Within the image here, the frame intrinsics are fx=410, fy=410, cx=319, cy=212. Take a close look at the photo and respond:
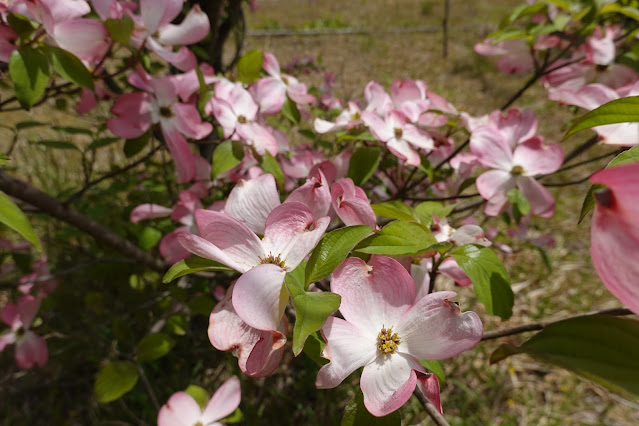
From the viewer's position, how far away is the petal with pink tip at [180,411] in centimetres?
55

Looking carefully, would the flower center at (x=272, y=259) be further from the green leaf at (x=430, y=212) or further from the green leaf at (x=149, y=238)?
the green leaf at (x=149, y=238)

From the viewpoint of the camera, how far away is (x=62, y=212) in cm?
61

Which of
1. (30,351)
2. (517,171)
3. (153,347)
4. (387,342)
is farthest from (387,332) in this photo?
(30,351)

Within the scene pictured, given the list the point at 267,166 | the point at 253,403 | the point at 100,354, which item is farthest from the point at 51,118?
the point at 267,166

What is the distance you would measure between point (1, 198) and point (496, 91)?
2921 millimetres

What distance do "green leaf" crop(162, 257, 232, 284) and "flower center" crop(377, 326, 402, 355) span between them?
0.44 feet

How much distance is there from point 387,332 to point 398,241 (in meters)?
0.08

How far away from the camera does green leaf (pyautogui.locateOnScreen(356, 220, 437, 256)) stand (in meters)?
0.33

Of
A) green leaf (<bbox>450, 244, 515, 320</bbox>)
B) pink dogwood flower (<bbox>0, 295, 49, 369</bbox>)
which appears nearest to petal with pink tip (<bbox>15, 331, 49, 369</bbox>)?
pink dogwood flower (<bbox>0, 295, 49, 369</bbox>)

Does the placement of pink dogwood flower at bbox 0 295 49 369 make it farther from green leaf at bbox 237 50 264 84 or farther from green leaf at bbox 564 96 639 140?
green leaf at bbox 564 96 639 140

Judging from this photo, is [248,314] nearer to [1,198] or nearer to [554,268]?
[1,198]

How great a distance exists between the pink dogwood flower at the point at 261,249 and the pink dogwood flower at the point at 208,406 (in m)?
0.35

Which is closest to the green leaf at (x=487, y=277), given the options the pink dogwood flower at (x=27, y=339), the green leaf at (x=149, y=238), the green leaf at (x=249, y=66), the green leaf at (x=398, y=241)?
the green leaf at (x=398, y=241)

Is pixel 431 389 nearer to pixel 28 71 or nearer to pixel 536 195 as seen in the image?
pixel 536 195
